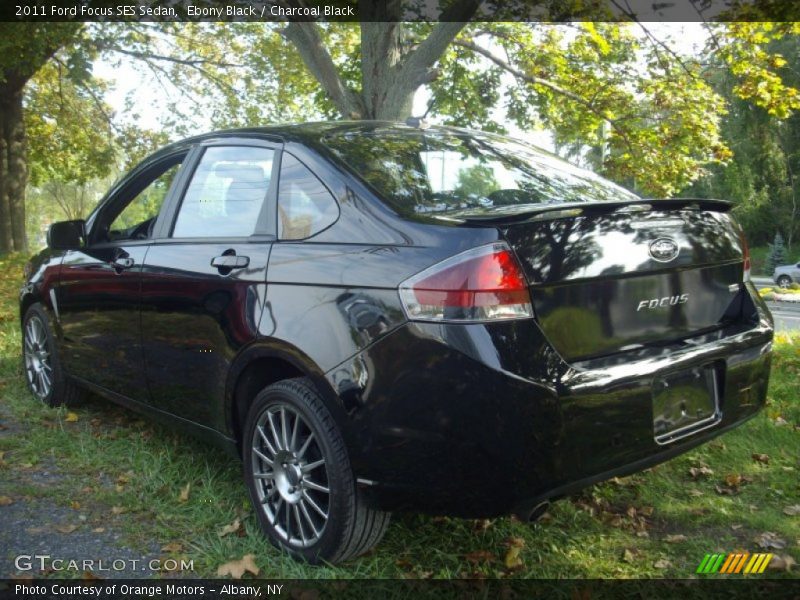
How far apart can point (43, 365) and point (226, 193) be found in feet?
8.09

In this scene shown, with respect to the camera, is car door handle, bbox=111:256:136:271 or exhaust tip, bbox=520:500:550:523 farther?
car door handle, bbox=111:256:136:271

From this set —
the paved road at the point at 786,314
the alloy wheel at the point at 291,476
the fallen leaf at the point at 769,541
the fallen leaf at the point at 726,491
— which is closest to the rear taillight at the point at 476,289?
the alloy wheel at the point at 291,476

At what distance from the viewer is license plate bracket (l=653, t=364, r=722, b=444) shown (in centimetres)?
263

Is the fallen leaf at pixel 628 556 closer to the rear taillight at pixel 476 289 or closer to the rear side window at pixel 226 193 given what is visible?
the rear taillight at pixel 476 289

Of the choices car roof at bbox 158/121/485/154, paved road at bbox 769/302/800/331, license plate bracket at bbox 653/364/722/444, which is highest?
car roof at bbox 158/121/485/154

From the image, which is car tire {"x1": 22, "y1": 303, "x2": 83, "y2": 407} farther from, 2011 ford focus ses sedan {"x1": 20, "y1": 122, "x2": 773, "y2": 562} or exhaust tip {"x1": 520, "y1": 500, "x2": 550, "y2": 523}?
exhaust tip {"x1": 520, "y1": 500, "x2": 550, "y2": 523}

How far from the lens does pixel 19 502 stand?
3.65m

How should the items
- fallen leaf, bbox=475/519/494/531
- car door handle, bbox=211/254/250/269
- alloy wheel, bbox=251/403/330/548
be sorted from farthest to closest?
fallen leaf, bbox=475/519/494/531, car door handle, bbox=211/254/250/269, alloy wheel, bbox=251/403/330/548

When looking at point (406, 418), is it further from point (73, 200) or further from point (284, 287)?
point (73, 200)

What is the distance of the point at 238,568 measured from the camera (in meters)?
2.94

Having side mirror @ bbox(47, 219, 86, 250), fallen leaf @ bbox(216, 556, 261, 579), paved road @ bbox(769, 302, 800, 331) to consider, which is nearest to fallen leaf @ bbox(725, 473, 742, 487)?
fallen leaf @ bbox(216, 556, 261, 579)

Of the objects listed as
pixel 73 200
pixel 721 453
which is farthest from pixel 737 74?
pixel 73 200

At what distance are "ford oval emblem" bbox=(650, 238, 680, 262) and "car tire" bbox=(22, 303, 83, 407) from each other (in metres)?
3.72

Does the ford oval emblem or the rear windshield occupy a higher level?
the rear windshield
